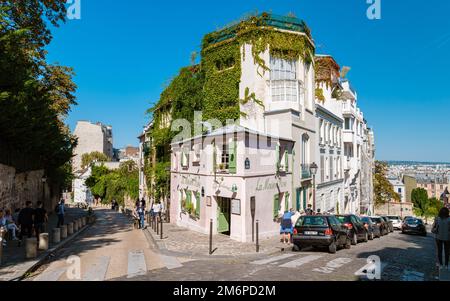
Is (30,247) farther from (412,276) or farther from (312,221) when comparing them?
(412,276)

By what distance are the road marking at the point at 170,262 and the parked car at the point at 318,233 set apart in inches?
184

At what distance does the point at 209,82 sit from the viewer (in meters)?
27.2

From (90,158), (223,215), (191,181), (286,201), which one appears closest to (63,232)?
(191,181)

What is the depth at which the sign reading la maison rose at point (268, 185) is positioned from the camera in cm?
1773

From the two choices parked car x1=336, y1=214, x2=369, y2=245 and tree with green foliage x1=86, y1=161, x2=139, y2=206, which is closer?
parked car x1=336, y1=214, x2=369, y2=245

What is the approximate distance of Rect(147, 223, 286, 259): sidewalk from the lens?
13.7 m

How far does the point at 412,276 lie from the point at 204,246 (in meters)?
8.33

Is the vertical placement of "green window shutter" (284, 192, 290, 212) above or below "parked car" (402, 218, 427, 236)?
above

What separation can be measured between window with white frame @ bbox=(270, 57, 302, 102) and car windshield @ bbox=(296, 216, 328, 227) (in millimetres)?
11016

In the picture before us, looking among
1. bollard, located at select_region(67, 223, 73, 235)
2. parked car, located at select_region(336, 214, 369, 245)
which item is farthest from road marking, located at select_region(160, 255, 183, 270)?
bollard, located at select_region(67, 223, 73, 235)

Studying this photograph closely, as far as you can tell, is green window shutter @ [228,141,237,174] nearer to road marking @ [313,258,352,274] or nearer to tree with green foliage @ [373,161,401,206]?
road marking @ [313,258,352,274]

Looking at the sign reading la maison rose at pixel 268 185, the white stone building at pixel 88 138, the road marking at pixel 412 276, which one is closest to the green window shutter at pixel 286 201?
the sign reading la maison rose at pixel 268 185

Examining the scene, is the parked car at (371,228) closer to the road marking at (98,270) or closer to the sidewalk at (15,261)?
the road marking at (98,270)

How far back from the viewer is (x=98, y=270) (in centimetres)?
1042
